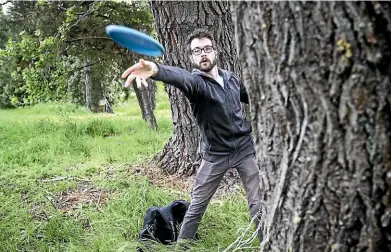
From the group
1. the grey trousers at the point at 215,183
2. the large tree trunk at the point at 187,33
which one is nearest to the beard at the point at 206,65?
the grey trousers at the point at 215,183

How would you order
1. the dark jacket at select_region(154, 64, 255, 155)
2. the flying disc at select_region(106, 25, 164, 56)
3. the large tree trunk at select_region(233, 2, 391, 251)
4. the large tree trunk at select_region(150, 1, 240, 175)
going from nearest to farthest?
the large tree trunk at select_region(233, 2, 391, 251) → the flying disc at select_region(106, 25, 164, 56) → the dark jacket at select_region(154, 64, 255, 155) → the large tree trunk at select_region(150, 1, 240, 175)

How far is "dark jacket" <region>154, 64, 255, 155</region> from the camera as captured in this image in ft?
10.6

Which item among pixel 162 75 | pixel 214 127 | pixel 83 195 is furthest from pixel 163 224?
pixel 83 195

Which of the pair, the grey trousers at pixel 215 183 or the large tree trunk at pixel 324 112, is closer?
the large tree trunk at pixel 324 112

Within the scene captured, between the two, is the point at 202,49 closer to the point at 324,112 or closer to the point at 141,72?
the point at 141,72

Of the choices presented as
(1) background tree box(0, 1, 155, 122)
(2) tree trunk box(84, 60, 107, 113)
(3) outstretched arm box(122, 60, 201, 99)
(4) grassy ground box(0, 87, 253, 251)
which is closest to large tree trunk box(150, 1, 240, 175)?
(4) grassy ground box(0, 87, 253, 251)

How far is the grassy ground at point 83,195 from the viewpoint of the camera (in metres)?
3.79

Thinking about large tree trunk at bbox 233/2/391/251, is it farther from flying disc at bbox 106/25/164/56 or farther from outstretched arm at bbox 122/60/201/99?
outstretched arm at bbox 122/60/201/99

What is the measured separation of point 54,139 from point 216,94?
4.92 meters

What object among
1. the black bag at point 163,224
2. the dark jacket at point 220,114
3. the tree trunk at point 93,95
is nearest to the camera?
the dark jacket at point 220,114

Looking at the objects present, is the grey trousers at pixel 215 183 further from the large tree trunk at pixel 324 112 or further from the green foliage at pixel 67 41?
the green foliage at pixel 67 41

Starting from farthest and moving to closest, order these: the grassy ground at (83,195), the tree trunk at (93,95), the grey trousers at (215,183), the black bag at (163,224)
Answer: the tree trunk at (93,95), the grassy ground at (83,195), the black bag at (163,224), the grey trousers at (215,183)

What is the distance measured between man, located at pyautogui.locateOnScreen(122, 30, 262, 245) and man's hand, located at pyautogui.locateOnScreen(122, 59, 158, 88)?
0.48 m

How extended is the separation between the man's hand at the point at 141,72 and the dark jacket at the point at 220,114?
1.80 feet
